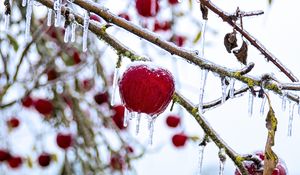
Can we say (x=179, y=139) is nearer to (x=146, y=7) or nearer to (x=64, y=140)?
(x=64, y=140)

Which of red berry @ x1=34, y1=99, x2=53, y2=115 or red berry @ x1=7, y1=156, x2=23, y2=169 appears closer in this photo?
red berry @ x1=34, y1=99, x2=53, y2=115

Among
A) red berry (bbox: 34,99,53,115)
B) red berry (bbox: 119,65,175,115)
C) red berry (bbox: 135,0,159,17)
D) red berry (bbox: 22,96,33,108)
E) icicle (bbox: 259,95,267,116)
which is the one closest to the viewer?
icicle (bbox: 259,95,267,116)

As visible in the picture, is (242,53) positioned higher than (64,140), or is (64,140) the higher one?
(242,53)

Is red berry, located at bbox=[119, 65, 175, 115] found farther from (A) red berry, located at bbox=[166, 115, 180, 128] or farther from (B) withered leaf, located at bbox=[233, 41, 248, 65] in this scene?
(A) red berry, located at bbox=[166, 115, 180, 128]

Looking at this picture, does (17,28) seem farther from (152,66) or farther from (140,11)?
(152,66)

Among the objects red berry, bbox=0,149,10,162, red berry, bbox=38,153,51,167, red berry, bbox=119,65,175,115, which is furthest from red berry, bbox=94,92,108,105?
red berry, bbox=119,65,175,115

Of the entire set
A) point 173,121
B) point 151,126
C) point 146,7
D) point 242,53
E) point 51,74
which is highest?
point 242,53

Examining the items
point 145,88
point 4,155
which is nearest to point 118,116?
point 4,155
